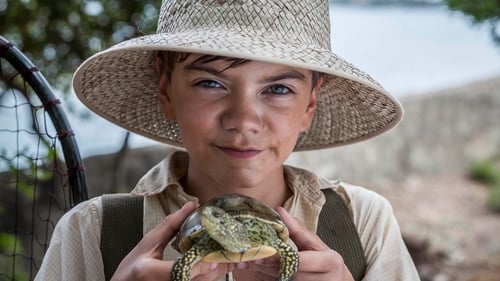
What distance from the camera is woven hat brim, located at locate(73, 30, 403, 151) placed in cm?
150

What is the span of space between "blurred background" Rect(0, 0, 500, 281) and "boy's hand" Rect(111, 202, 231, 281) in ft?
3.13

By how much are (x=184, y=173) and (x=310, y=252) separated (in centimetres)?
53

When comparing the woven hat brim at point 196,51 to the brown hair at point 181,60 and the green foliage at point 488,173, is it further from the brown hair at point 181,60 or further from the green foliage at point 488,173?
the green foliage at point 488,173

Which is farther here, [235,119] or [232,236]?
[235,119]

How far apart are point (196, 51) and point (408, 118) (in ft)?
16.1

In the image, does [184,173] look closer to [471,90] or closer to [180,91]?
[180,91]

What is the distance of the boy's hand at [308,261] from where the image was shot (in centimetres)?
146

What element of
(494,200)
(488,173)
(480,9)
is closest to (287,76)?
(480,9)

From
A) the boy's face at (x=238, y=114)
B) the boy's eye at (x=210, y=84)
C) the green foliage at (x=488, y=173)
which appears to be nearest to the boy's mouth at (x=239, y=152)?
the boy's face at (x=238, y=114)

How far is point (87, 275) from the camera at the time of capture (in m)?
1.73

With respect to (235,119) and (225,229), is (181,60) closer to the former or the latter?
(235,119)

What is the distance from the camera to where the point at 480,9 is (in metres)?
2.66

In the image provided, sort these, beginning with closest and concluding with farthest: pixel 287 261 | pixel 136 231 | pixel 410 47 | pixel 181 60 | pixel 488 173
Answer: pixel 287 261, pixel 181 60, pixel 136 231, pixel 488 173, pixel 410 47

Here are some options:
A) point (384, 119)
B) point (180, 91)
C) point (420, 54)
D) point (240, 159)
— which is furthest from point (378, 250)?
point (420, 54)
